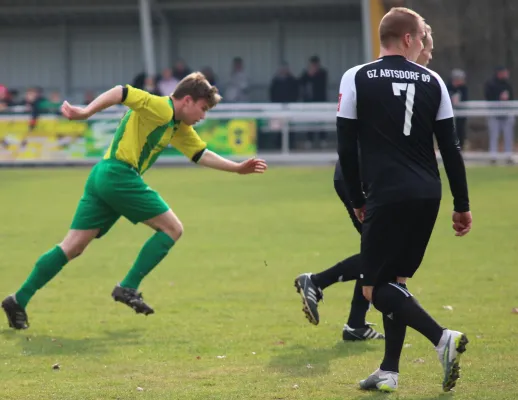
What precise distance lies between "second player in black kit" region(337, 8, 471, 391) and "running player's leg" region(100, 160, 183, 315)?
2.52 m

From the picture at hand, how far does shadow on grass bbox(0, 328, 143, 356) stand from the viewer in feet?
22.6

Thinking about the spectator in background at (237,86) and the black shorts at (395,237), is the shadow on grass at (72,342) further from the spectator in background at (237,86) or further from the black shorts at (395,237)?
the spectator in background at (237,86)

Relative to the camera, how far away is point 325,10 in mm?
31766

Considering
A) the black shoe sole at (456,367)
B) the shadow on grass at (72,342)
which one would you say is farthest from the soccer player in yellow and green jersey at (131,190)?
the black shoe sole at (456,367)

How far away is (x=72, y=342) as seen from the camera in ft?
23.5

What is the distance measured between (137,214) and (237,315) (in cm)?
104

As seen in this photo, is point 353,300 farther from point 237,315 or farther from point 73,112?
point 73,112

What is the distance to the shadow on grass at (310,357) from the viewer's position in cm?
627

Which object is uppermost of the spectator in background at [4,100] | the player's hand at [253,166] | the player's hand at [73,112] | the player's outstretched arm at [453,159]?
the player's hand at [73,112]

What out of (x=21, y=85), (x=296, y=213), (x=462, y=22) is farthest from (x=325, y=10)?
(x=296, y=213)

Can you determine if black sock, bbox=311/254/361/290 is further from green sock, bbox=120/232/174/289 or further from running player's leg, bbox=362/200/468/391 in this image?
running player's leg, bbox=362/200/468/391

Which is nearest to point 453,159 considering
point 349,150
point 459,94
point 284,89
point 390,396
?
point 349,150

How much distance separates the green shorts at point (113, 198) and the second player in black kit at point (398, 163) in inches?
99.1

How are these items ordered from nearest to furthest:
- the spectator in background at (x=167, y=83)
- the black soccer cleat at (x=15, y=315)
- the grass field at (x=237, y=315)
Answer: the grass field at (x=237, y=315)
the black soccer cleat at (x=15, y=315)
the spectator in background at (x=167, y=83)
